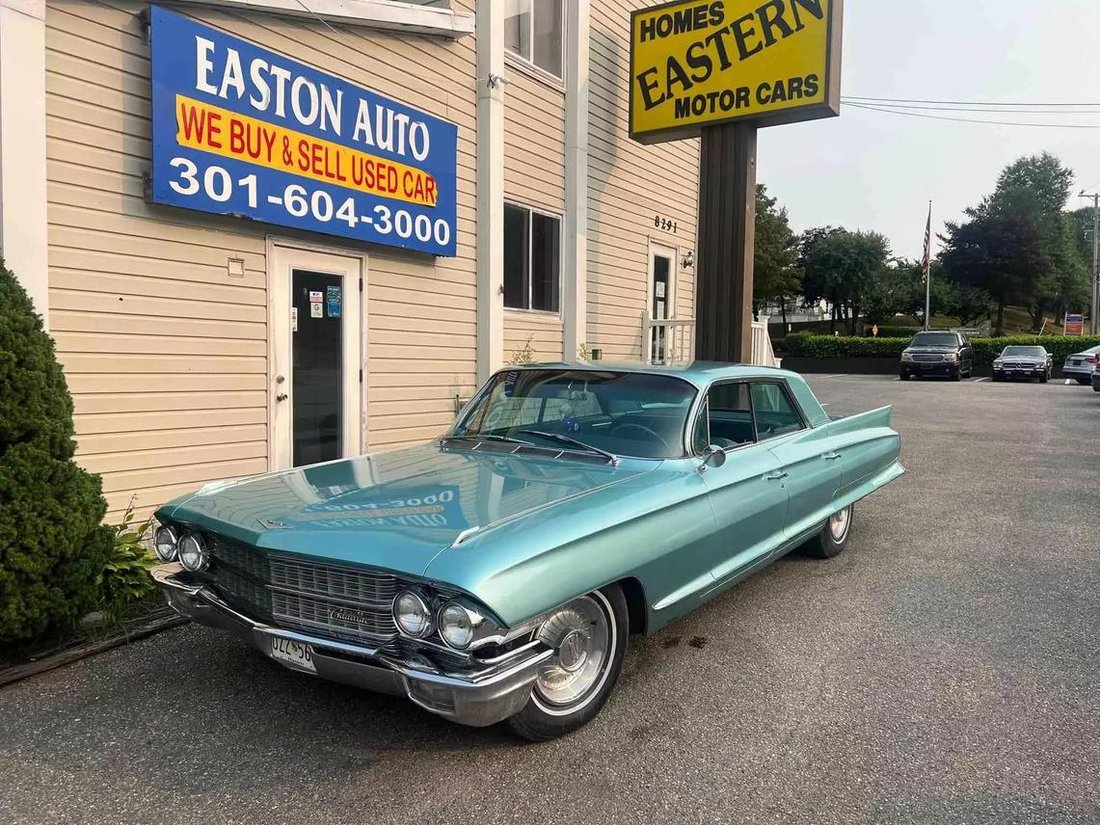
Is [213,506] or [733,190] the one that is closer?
[213,506]

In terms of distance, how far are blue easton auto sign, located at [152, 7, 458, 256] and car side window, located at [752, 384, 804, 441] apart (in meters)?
3.90

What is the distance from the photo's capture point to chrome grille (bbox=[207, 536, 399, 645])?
9.30 feet

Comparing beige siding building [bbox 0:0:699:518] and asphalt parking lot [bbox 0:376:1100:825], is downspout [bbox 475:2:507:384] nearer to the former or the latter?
beige siding building [bbox 0:0:699:518]

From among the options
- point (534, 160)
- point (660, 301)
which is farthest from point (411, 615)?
point (660, 301)

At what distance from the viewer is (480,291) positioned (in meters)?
8.80

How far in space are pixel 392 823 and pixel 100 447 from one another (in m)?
4.03

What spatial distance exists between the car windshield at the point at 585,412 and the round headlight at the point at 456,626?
4.89 ft

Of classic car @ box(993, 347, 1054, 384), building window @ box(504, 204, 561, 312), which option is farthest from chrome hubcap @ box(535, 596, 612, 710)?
classic car @ box(993, 347, 1054, 384)

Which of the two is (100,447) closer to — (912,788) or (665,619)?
(665,619)

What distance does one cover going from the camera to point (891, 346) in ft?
117

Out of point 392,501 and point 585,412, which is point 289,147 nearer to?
point 585,412

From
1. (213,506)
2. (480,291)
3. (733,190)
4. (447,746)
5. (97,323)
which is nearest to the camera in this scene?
(447,746)

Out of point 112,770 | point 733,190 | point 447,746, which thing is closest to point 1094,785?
point 447,746

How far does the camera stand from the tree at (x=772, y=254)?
4794cm
